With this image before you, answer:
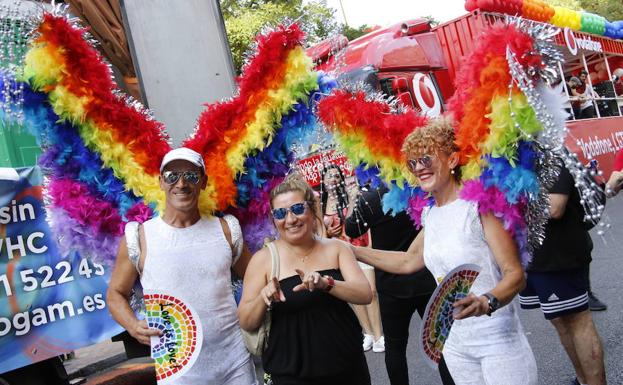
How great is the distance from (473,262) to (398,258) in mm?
511

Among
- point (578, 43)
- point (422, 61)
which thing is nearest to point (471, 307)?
point (422, 61)

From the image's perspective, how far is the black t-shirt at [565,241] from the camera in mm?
3166

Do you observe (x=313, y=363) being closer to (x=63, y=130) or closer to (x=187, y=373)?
(x=187, y=373)

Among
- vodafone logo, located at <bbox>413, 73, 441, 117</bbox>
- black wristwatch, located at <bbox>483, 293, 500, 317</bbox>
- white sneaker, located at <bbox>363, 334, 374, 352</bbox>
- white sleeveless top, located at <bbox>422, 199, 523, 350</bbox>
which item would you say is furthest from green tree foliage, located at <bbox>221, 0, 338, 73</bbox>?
black wristwatch, located at <bbox>483, 293, 500, 317</bbox>

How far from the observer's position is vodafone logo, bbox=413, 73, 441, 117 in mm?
8180

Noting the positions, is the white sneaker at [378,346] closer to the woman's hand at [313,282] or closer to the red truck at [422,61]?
the red truck at [422,61]

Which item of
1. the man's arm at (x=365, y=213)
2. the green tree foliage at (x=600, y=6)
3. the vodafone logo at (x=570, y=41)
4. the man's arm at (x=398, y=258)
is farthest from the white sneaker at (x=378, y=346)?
the green tree foliage at (x=600, y=6)

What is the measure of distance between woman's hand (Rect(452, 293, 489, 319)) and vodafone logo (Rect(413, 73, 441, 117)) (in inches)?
247

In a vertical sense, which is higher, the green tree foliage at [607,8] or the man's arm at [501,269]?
the green tree foliage at [607,8]

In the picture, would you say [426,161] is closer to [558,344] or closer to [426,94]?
[558,344]

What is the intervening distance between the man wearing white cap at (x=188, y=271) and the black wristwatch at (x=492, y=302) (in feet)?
3.34

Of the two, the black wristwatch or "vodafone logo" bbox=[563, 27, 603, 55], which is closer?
the black wristwatch

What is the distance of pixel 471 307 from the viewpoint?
2033mm

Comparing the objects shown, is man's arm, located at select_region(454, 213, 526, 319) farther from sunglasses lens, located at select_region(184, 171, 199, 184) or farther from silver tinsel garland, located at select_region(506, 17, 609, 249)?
sunglasses lens, located at select_region(184, 171, 199, 184)
